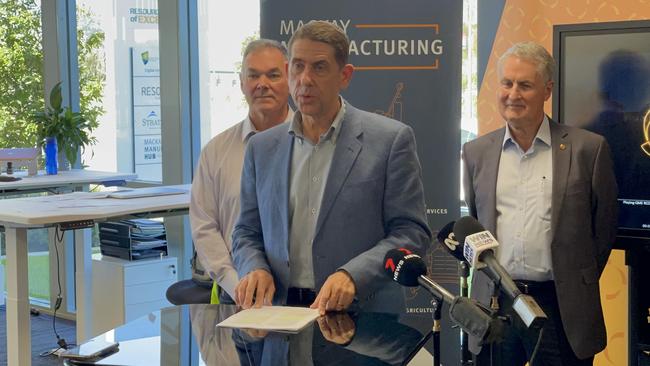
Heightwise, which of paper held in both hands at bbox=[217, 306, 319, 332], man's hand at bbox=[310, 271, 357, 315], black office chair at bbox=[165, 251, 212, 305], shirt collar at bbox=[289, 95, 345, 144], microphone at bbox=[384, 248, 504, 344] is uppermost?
shirt collar at bbox=[289, 95, 345, 144]

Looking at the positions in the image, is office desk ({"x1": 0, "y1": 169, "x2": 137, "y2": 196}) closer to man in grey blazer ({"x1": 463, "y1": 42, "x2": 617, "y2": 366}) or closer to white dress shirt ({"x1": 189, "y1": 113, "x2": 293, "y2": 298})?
white dress shirt ({"x1": 189, "y1": 113, "x2": 293, "y2": 298})

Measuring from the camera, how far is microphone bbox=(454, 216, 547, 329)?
1.51 metres

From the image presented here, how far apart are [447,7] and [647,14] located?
3.11ft

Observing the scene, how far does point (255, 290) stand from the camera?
239 centimetres

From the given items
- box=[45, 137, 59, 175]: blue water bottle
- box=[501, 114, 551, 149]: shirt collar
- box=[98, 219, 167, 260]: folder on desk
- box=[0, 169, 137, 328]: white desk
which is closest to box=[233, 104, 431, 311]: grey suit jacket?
box=[501, 114, 551, 149]: shirt collar

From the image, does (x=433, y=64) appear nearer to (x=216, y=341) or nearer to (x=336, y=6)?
(x=336, y=6)

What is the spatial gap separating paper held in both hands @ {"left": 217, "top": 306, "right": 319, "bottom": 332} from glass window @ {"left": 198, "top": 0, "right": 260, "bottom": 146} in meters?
3.60

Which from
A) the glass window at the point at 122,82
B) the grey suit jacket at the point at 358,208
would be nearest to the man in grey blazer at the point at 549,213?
the grey suit jacket at the point at 358,208

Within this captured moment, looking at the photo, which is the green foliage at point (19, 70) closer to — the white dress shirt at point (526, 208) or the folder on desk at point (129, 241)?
the folder on desk at point (129, 241)

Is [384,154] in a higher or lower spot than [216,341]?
higher

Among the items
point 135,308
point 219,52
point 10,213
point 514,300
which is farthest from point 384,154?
point 219,52

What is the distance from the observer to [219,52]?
5.75 meters

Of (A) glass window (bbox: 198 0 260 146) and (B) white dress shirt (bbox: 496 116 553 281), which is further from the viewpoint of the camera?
(A) glass window (bbox: 198 0 260 146)

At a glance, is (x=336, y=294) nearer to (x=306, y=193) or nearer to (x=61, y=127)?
(x=306, y=193)
